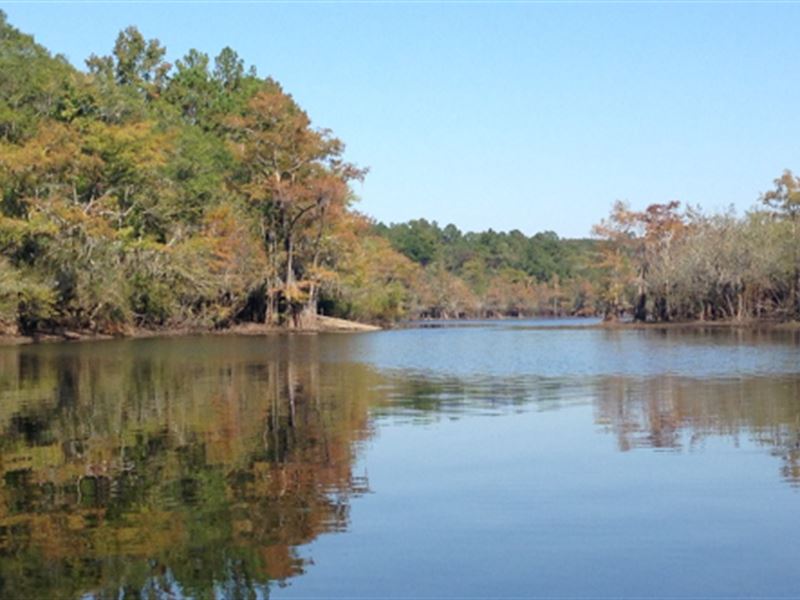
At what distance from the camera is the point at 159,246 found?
51094 mm

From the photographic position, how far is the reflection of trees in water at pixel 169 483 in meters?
8.06

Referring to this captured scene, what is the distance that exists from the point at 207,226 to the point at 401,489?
47669 mm

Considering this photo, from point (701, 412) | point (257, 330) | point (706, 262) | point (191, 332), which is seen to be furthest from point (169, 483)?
point (706, 262)

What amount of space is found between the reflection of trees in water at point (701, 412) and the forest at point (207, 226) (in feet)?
93.2

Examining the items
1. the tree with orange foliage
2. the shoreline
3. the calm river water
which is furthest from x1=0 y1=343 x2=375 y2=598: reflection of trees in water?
the tree with orange foliage

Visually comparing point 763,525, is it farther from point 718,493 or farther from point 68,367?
point 68,367

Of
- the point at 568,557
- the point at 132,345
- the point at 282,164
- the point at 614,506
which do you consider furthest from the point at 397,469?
the point at 282,164

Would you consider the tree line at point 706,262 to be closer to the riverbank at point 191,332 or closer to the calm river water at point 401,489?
the riverbank at point 191,332

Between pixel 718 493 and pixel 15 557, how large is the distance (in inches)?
259

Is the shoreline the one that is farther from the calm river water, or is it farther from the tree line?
the calm river water

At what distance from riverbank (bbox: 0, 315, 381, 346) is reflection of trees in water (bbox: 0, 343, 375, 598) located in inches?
923

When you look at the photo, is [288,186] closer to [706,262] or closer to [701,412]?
[706,262]

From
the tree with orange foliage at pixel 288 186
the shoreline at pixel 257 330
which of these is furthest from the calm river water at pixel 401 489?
the tree with orange foliage at pixel 288 186

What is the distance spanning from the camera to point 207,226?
188 feet
